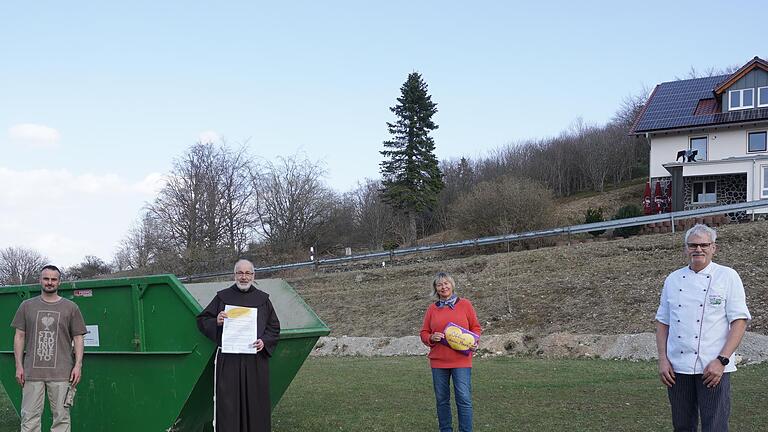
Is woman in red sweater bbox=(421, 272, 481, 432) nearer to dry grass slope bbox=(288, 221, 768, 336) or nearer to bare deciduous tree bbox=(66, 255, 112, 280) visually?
dry grass slope bbox=(288, 221, 768, 336)

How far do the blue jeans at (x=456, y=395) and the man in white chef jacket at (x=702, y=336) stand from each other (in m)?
2.30

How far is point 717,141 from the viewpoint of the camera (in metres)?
38.0

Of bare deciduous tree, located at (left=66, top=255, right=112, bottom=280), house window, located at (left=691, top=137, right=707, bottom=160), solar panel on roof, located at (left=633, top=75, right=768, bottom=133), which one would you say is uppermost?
solar panel on roof, located at (left=633, top=75, right=768, bottom=133)

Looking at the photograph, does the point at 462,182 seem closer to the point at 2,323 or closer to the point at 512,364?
the point at 512,364

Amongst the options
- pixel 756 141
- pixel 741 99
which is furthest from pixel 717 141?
pixel 741 99

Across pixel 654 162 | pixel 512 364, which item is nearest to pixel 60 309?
pixel 512 364

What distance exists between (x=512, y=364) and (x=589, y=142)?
57.3 meters

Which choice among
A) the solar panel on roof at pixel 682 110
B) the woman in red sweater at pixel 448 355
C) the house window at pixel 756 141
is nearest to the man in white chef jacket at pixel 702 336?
the woman in red sweater at pixel 448 355

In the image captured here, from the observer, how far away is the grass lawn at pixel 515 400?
863 cm

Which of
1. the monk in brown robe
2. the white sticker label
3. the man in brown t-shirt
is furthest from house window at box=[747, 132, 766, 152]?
the man in brown t-shirt

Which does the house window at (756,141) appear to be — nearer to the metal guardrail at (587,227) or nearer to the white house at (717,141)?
the white house at (717,141)

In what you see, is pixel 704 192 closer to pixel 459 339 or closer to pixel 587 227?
pixel 587 227

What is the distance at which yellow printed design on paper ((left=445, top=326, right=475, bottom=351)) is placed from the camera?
7.15m

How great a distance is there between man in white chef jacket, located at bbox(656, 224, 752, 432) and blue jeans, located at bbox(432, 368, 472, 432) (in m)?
2.30
